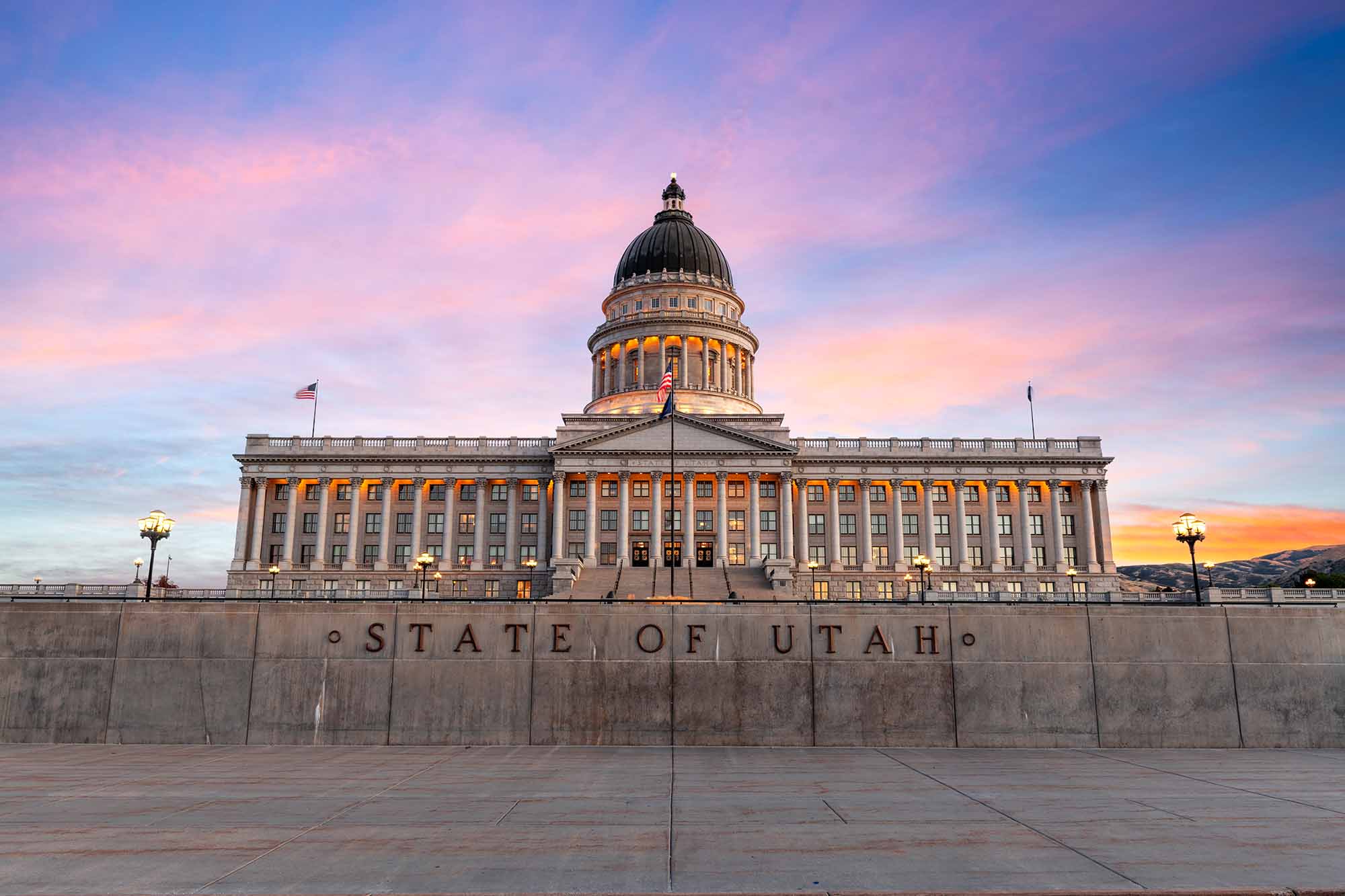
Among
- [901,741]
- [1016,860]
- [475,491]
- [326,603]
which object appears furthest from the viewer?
[475,491]

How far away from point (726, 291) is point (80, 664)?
313 ft

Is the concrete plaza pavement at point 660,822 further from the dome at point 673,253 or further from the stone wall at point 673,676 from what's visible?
the dome at point 673,253

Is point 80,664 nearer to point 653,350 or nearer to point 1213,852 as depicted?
point 1213,852

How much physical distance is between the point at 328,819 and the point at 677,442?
2814 inches

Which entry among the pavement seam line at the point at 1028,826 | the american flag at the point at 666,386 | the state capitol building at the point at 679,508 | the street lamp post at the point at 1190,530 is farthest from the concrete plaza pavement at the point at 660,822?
the state capitol building at the point at 679,508

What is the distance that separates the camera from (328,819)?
1252 centimetres

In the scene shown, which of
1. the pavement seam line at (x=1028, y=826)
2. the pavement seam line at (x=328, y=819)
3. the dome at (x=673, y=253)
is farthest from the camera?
the dome at (x=673, y=253)

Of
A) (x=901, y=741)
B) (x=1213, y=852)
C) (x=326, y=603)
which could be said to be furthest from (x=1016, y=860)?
(x=326, y=603)

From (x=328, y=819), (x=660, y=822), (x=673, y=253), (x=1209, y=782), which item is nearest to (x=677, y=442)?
(x=673, y=253)

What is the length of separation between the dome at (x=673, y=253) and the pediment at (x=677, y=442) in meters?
33.0

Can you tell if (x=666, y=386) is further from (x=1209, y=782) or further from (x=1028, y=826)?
(x=1028, y=826)

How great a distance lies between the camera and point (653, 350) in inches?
4141

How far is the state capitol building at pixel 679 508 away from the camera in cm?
8331

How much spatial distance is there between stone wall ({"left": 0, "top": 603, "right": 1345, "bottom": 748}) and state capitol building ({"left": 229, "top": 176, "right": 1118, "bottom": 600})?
197 ft
